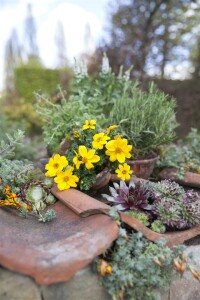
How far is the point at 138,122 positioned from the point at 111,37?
4.86 metres

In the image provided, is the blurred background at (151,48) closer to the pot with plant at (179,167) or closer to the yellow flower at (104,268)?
the pot with plant at (179,167)

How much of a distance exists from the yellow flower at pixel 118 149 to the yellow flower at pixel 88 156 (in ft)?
0.32

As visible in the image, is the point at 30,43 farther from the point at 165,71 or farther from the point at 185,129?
the point at 185,129

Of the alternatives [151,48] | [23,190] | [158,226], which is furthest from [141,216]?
[151,48]

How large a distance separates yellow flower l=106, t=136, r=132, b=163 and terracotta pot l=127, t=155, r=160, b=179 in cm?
48

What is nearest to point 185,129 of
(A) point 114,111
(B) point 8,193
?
(A) point 114,111

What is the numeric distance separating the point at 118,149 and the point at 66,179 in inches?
16.0

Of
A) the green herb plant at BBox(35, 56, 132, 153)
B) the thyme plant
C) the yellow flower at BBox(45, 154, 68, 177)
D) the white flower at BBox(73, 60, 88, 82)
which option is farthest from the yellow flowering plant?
the white flower at BBox(73, 60, 88, 82)

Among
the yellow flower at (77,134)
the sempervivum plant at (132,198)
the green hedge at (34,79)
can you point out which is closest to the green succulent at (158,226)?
the sempervivum plant at (132,198)

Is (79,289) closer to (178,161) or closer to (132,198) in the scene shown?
(132,198)

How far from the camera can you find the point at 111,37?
661cm

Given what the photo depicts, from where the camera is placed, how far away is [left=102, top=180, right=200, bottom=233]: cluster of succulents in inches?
68.3

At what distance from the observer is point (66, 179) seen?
6.14ft

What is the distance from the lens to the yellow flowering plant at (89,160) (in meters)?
1.84
